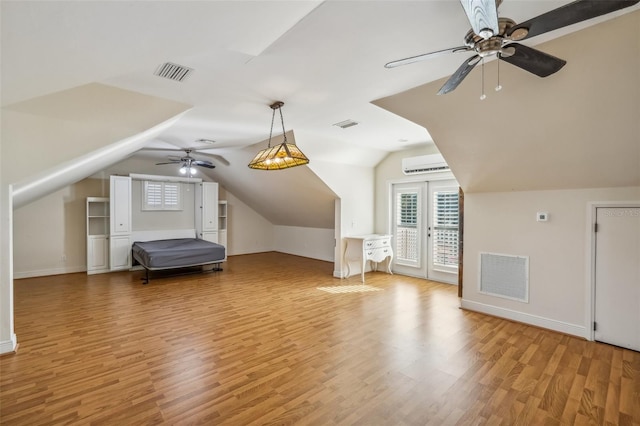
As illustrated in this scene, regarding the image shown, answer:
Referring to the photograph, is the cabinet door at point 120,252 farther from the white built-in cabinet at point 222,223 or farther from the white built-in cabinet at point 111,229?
the white built-in cabinet at point 222,223

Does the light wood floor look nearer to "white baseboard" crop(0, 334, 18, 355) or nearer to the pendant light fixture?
"white baseboard" crop(0, 334, 18, 355)

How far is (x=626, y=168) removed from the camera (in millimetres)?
2863

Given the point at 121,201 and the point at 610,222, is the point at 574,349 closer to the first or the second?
the point at 610,222

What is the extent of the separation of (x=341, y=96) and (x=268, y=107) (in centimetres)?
97

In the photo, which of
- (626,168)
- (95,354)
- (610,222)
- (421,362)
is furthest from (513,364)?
(95,354)

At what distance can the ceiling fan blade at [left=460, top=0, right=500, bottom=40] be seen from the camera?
51.6 inches

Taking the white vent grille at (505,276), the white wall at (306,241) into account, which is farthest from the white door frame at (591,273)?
the white wall at (306,241)

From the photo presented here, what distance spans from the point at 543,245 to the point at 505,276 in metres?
0.61

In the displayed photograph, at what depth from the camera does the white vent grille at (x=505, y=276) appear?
12.3ft

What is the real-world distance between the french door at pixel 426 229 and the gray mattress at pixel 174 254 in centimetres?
407

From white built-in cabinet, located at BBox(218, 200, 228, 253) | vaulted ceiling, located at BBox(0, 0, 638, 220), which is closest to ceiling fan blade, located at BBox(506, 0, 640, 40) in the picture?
vaulted ceiling, located at BBox(0, 0, 638, 220)

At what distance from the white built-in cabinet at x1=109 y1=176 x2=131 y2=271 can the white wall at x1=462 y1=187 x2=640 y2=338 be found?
7040 mm

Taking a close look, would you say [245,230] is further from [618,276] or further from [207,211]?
[618,276]

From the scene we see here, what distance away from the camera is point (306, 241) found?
876cm
